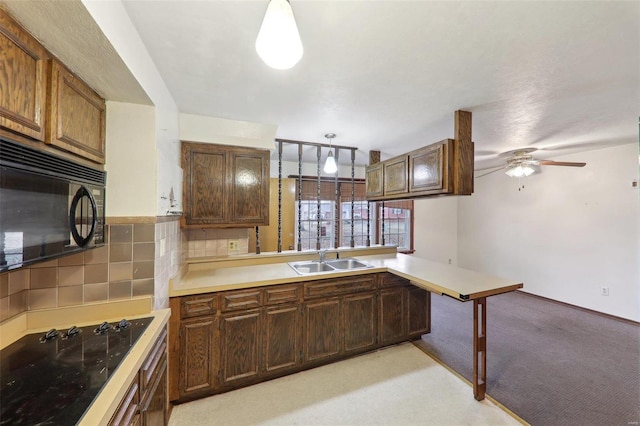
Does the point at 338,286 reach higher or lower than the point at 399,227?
lower

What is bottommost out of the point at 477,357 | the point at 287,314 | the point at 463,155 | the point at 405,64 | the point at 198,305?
the point at 477,357

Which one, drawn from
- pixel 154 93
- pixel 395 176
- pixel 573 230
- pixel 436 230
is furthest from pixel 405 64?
pixel 436 230

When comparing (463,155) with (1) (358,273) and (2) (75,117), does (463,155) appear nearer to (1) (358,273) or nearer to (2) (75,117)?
(1) (358,273)

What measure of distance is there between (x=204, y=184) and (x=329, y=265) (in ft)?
5.36

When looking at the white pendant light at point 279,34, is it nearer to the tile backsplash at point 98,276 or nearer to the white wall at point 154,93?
the white wall at point 154,93

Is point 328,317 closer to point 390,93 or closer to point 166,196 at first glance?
point 166,196

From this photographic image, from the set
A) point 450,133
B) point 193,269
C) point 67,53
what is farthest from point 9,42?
point 450,133

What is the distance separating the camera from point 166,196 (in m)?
1.61

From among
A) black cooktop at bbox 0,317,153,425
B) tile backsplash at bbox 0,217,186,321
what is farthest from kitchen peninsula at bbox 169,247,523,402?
black cooktop at bbox 0,317,153,425

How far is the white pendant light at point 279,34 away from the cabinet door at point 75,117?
3.04 feet

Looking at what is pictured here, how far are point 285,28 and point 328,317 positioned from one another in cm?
217

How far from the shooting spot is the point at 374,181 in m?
2.98

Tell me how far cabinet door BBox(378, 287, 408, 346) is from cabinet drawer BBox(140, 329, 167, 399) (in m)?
1.90

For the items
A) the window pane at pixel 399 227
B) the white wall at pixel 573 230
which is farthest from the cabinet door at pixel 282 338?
the white wall at pixel 573 230
